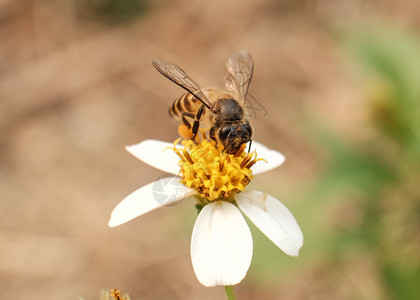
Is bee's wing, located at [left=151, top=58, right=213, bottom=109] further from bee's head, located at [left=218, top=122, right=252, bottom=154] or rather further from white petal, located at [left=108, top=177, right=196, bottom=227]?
white petal, located at [left=108, top=177, right=196, bottom=227]

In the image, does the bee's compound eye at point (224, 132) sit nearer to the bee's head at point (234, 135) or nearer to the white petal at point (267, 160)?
the bee's head at point (234, 135)

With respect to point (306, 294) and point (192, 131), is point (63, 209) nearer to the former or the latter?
point (306, 294)

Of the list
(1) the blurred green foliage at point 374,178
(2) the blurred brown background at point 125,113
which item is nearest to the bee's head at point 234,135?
(1) the blurred green foliage at point 374,178

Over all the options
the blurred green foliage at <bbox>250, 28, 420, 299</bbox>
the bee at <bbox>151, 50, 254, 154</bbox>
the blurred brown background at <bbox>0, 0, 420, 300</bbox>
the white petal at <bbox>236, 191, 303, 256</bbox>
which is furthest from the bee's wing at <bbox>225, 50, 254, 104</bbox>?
the blurred brown background at <bbox>0, 0, 420, 300</bbox>

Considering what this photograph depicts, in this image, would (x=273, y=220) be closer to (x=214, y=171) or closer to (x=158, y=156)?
(x=214, y=171)

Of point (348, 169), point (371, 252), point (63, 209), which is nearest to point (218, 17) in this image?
point (63, 209)

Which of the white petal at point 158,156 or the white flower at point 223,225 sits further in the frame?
the white petal at point 158,156
